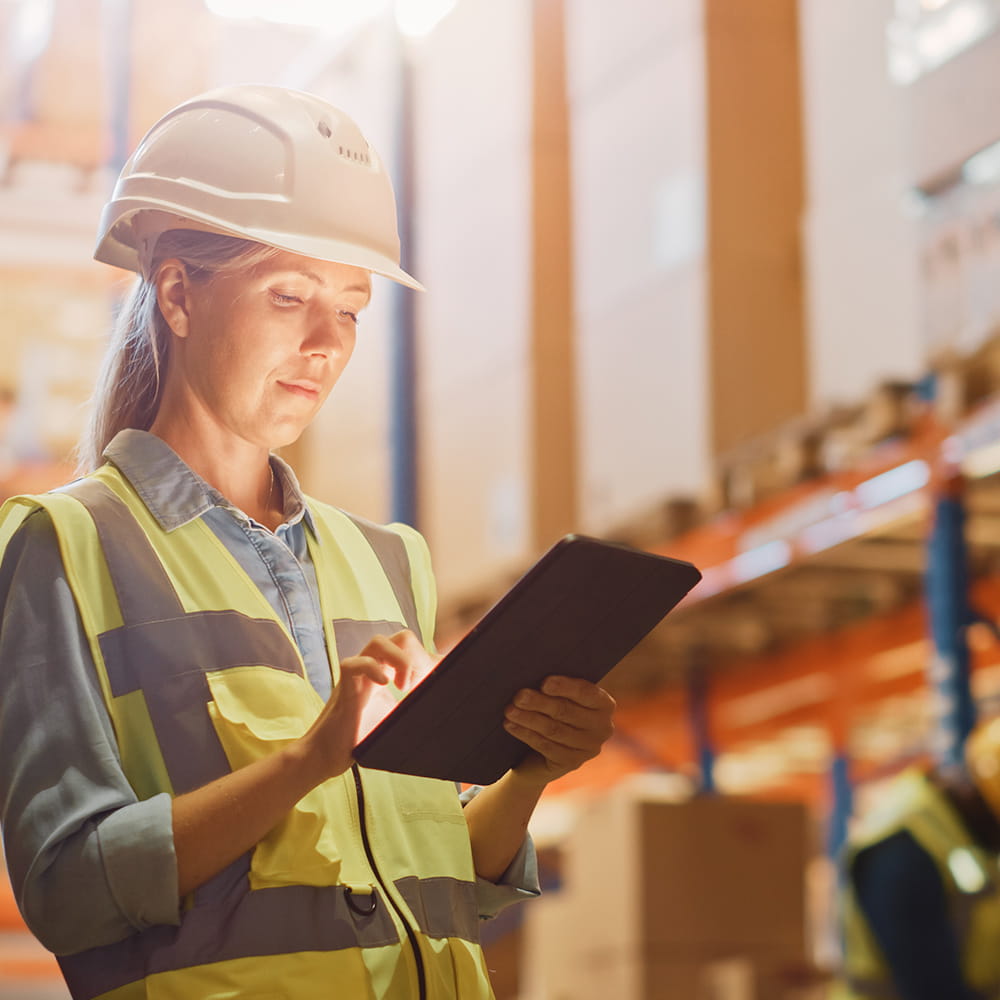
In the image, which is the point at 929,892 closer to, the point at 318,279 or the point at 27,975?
the point at 318,279

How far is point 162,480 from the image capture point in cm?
169

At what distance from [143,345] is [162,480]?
A: 184mm

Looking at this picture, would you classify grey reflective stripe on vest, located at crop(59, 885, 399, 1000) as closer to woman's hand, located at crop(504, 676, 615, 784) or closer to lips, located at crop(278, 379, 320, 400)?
woman's hand, located at crop(504, 676, 615, 784)

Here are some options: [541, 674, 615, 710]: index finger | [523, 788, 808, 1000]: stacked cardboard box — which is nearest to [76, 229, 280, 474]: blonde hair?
[541, 674, 615, 710]: index finger

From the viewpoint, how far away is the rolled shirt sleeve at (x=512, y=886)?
1.82 meters

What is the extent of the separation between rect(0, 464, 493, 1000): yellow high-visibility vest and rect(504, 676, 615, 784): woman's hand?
15 cm

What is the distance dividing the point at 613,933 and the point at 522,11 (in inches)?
163

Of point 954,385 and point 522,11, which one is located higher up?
point 522,11

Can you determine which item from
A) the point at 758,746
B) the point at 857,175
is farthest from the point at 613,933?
the point at 758,746

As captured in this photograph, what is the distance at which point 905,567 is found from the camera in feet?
25.3

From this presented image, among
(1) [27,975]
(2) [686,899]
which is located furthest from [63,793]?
(1) [27,975]

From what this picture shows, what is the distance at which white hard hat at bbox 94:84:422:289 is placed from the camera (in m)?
1.67

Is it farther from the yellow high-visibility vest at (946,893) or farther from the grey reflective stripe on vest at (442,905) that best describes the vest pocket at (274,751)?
the yellow high-visibility vest at (946,893)

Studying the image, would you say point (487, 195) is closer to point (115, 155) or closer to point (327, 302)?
point (115, 155)
